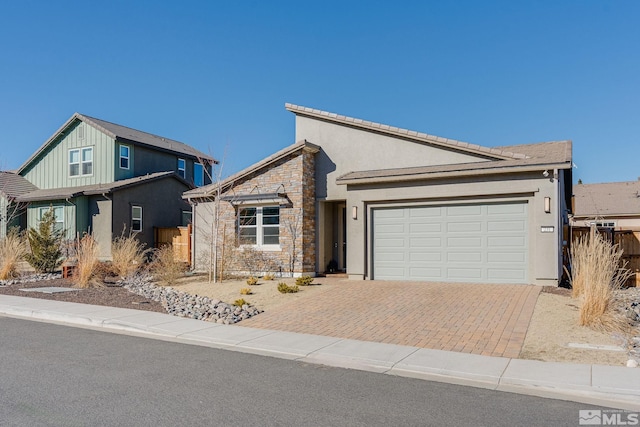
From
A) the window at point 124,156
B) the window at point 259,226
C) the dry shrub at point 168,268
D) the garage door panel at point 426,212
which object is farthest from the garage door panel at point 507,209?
the window at point 124,156

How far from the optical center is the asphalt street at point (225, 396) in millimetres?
5121

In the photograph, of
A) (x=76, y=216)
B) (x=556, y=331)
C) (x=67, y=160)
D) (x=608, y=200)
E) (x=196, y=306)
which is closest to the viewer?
(x=556, y=331)

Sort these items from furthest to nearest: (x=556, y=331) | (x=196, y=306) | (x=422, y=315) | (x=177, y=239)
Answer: (x=177, y=239) < (x=196, y=306) < (x=422, y=315) < (x=556, y=331)

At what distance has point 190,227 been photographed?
2244 cm

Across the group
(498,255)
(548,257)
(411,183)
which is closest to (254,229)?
(411,183)

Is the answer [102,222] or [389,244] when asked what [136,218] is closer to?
[102,222]

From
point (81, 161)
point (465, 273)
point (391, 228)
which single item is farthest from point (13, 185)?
point (465, 273)

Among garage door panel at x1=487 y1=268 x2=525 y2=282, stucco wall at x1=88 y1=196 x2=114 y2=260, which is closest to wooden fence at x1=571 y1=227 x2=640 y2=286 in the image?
garage door panel at x1=487 y1=268 x2=525 y2=282

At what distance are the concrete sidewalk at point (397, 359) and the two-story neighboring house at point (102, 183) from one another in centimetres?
1412

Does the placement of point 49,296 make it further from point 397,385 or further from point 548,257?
point 548,257

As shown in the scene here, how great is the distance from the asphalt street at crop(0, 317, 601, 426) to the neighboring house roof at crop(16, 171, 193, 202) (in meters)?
17.6

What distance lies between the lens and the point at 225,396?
584cm

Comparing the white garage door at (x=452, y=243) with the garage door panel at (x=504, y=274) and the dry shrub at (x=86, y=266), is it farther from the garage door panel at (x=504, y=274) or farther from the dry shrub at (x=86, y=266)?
the dry shrub at (x=86, y=266)
